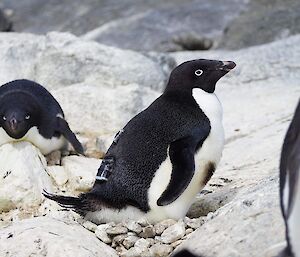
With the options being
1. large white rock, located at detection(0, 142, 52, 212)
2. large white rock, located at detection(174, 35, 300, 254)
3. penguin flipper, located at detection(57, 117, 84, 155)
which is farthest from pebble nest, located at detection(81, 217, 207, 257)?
penguin flipper, located at detection(57, 117, 84, 155)

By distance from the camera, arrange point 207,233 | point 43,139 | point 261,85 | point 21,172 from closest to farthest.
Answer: point 207,233 → point 21,172 → point 43,139 → point 261,85

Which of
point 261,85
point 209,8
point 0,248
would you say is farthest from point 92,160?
point 209,8

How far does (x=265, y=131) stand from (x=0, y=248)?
268cm

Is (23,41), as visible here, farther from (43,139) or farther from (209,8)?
(209,8)

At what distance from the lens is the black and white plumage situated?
2.61m

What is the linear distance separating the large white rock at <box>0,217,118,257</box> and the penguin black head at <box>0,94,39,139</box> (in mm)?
1450

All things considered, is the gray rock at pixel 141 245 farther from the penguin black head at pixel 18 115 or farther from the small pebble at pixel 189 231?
the penguin black head at pixel 18 115

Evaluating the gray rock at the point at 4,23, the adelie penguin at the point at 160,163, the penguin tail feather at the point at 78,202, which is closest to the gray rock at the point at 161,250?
the adelie penguin at the point at 160,163

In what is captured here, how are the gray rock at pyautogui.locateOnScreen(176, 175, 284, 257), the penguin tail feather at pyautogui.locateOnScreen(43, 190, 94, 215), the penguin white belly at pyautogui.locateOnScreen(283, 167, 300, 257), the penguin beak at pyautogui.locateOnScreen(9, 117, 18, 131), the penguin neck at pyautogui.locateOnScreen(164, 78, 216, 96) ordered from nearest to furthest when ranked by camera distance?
the penguin white belly at pyautogui.locateOnScreen(283, 167, 300, 257)
the gray rock at pyautogui.locateOnScreen(176, 175, 284, 257)
the penguin tail feather at pyautogui.locateOnScreen(43, 190, 94, 215)
the penguin neck at pyautogui.locateOnScreen(164, 78, 216, 96)
the penguin beak at pyautogui.locateOnScreen(9, 117, 18, 131)

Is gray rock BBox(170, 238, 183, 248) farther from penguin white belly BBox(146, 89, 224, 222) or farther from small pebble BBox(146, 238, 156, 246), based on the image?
penguin white belly BBox(146, 89, 224, 222)

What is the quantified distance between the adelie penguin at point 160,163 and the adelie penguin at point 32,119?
1.27m

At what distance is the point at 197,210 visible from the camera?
423cm

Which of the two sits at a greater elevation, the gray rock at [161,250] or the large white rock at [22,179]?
the gray rock at [161,250]

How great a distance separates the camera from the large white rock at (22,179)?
466 cm
